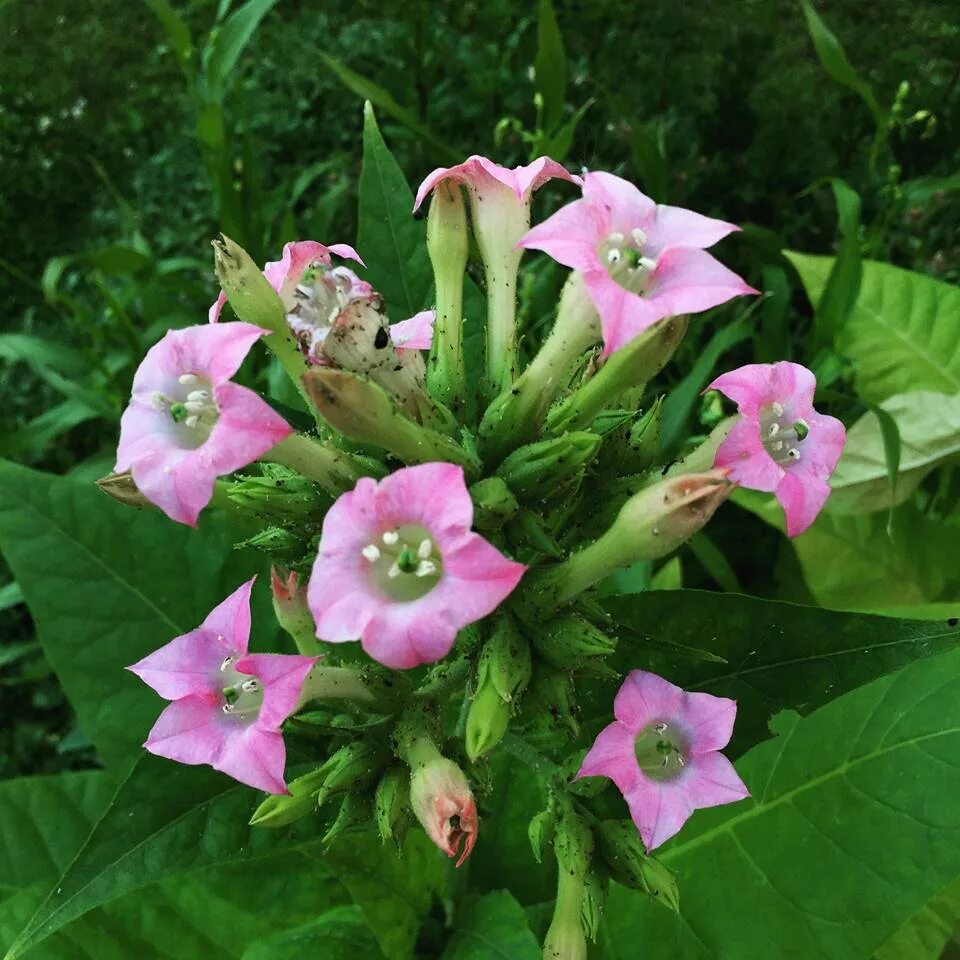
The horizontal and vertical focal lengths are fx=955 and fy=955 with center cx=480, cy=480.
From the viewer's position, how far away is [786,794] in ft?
3.26

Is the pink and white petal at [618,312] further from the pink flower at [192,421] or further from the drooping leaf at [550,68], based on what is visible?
the drooping leaf at [550,68]

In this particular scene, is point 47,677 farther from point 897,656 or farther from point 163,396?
point 897,656

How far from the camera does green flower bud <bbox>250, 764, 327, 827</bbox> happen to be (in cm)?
69

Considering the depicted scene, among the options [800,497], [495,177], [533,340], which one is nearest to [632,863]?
[800,497]

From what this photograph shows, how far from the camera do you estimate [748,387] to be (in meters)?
0.70

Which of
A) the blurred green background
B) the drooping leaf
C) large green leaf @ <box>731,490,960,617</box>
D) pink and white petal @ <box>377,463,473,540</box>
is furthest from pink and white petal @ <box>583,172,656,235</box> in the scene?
the drooping leaf

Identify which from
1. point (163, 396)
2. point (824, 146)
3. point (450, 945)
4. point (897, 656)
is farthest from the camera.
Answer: point (824, 146)

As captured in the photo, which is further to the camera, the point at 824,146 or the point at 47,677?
the point at 824,146

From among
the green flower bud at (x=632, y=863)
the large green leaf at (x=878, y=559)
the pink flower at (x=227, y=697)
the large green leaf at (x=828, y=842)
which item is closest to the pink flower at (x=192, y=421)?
the pink flower at (x=227, y=697)

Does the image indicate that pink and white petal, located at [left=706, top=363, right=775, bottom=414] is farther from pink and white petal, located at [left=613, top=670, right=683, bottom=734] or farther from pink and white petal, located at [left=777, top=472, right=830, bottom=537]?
pink and white petal, located at [left=613, top=670, right=683, bottom=734]

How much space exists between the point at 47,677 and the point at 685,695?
1.41 meters

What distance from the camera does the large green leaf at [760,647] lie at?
0.73m

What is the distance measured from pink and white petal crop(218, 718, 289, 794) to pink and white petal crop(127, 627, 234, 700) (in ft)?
0.19

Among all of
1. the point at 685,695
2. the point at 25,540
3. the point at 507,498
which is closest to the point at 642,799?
the point at 685,695
